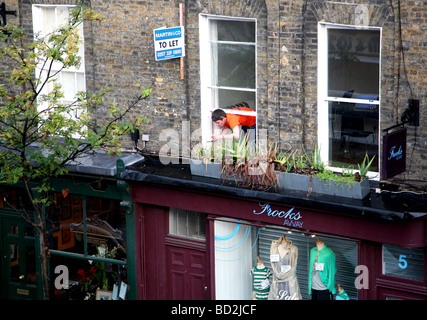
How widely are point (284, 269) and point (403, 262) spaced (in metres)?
1.86

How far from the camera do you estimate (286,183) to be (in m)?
10.6

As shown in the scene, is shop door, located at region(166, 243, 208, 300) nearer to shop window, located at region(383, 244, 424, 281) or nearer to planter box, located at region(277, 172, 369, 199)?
planter box, located at region(277, 172, 369, 199)

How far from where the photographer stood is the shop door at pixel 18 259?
1337 centimetres

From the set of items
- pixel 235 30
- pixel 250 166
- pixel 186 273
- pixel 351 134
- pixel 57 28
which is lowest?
pixel 186 273

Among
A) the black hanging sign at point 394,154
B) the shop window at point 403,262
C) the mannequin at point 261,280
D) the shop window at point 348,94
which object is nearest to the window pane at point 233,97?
the shop window at point 348,94

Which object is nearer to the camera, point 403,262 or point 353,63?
point 403,262

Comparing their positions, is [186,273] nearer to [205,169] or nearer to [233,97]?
[205,169]

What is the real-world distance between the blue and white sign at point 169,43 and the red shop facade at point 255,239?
72.9 inches

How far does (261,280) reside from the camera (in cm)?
1140

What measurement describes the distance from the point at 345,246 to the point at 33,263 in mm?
5922

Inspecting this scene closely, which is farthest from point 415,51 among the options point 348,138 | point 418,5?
point 348,138

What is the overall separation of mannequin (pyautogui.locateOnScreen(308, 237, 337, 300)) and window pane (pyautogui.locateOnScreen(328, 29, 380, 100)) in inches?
87.6

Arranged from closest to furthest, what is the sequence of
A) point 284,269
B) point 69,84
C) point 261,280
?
point 284,269 → point 261,280 → point 69,84

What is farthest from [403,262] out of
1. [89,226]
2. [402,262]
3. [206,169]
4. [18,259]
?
[18,259]
